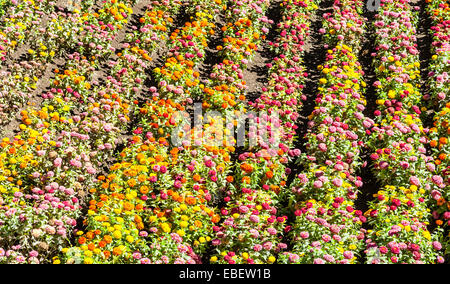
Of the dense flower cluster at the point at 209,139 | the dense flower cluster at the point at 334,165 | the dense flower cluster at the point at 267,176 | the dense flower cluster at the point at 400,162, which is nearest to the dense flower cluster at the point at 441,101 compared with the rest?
the dense flower cluster at the point at 209,139

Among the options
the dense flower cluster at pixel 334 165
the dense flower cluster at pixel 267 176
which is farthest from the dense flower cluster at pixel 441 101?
the dense flower cluster at pixel 267 176

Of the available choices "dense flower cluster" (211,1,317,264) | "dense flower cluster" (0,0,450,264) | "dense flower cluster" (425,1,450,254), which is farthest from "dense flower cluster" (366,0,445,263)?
"dense flower cluster" (211,1,317,264)

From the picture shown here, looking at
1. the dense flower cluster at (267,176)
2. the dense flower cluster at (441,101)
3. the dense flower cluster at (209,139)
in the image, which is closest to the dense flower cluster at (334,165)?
the dense flower cluster at (209,139)

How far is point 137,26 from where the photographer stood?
12.0 metres

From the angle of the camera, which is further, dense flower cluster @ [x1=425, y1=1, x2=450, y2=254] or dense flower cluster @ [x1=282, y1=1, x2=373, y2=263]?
dense flower cluster @ [x1=425, y1=1, x2=450, y2=254]

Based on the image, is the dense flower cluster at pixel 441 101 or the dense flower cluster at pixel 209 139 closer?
the dense flower cluster at pixel 209 139

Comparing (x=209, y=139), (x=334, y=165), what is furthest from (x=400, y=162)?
(x=209, y=139)

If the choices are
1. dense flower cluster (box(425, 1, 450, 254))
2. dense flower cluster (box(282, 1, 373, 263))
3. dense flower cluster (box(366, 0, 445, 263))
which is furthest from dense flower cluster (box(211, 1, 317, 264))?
dense flower cluster (box(425, 1, 450, 254))

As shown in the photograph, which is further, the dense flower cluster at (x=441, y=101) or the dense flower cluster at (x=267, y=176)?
the dense flower cluster at (x=441, y=101)

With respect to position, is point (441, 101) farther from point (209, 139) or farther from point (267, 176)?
point (209, 139)

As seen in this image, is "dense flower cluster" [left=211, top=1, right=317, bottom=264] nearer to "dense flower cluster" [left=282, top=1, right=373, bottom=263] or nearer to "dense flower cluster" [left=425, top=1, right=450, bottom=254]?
"dense flower cluster" [left=282, top=1, right=373, bottom=263]

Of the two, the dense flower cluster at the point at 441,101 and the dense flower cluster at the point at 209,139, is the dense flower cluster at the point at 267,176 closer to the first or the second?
the dense flower cluster at the point at 209,139

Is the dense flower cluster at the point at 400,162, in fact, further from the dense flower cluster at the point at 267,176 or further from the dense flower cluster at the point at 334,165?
the dense flower cluster at the point at 267,176

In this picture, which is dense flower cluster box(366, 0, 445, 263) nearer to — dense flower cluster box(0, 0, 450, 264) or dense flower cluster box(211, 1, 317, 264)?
dense flower cluster box(0, 0, 450, 264)
